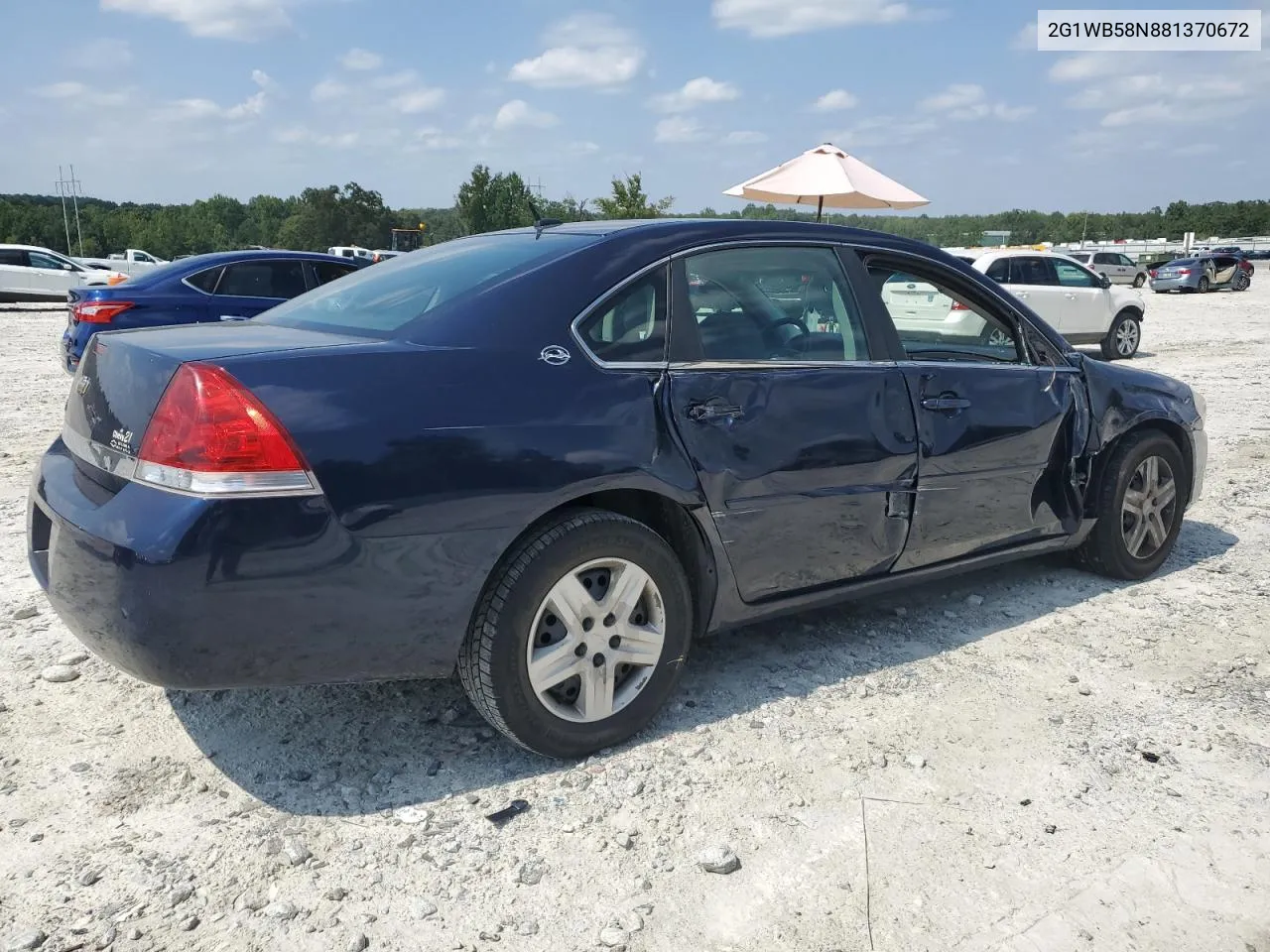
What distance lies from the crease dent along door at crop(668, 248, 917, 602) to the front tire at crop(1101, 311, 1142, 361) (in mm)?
13967

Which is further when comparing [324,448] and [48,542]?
[48,542]

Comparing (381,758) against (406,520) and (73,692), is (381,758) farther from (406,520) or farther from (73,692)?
(73,692)

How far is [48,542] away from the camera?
294 cm

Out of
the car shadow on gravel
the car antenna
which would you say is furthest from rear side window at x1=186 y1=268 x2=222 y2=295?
the car shadow on gravel

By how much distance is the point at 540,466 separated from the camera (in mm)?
2814

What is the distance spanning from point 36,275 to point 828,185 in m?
20.1

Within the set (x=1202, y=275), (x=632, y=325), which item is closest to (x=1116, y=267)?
(x=1202, y=275)

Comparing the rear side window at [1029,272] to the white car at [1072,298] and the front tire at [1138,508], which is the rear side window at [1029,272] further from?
the front tire at [1138,508]

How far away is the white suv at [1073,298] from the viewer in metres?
15.6

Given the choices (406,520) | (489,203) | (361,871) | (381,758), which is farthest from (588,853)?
(489,203)

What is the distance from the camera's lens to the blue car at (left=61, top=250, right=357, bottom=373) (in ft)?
31.2

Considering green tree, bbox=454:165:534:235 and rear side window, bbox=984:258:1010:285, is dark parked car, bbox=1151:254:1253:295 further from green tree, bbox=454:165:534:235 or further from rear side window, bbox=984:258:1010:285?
green tree, bbox=454:165:534:235

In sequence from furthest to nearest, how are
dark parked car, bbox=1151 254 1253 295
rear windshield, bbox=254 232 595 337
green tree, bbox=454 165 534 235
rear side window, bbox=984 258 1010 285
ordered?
1. green tree, bbox=454 165 534 235
2. dark parked car, bbox=1151 254 1253 295
3. rear side window, bbox=984 258 1010 285
4. rear windshield, bbox=254 232 595 337

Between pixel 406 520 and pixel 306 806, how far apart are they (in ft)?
2.87
